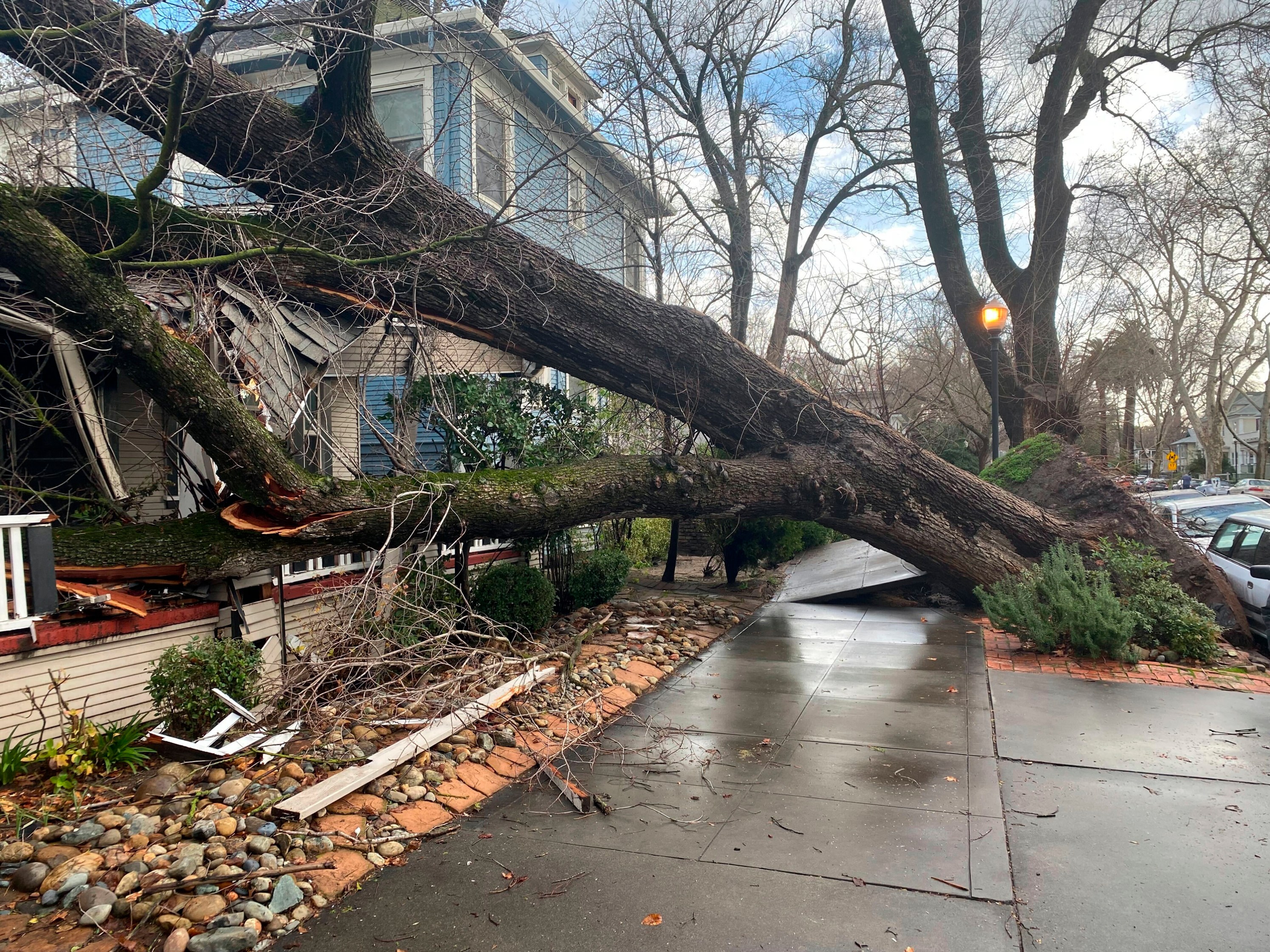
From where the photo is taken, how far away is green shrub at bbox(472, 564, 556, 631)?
7.44m

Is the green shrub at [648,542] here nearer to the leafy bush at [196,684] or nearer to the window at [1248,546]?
the window at [1248,546]

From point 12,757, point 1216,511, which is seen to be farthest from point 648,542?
point 12,757

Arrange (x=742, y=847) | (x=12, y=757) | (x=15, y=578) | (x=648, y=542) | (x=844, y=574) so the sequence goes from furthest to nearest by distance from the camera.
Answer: (x=648, y=542)
(x=844, y=574)
(x=15, y=578)
(x=12, y=757)
(x=742, y=847)

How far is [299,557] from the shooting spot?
569 cm

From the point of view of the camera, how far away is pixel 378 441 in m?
9.45

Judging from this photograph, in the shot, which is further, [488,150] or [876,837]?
[488,150]

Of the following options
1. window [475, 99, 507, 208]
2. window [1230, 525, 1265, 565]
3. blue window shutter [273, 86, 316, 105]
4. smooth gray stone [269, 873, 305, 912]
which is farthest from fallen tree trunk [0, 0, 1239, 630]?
blue window shutter [273, 86, 316, 105]

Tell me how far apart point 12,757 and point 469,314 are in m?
4.84

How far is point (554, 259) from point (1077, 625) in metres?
5.76

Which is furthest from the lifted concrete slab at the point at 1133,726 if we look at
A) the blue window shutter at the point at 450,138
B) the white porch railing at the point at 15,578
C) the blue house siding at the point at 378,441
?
the blue window shutter at the point at 450,138

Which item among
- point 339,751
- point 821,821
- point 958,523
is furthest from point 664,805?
point 958,523

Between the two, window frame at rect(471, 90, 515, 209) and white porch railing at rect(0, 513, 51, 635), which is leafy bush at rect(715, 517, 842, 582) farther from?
white porch railing at rect(0, 513, 51, 635)

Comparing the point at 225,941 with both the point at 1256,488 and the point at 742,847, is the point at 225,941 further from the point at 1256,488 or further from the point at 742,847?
the point at 1256,488

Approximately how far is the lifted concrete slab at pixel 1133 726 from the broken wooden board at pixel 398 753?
3160mm
